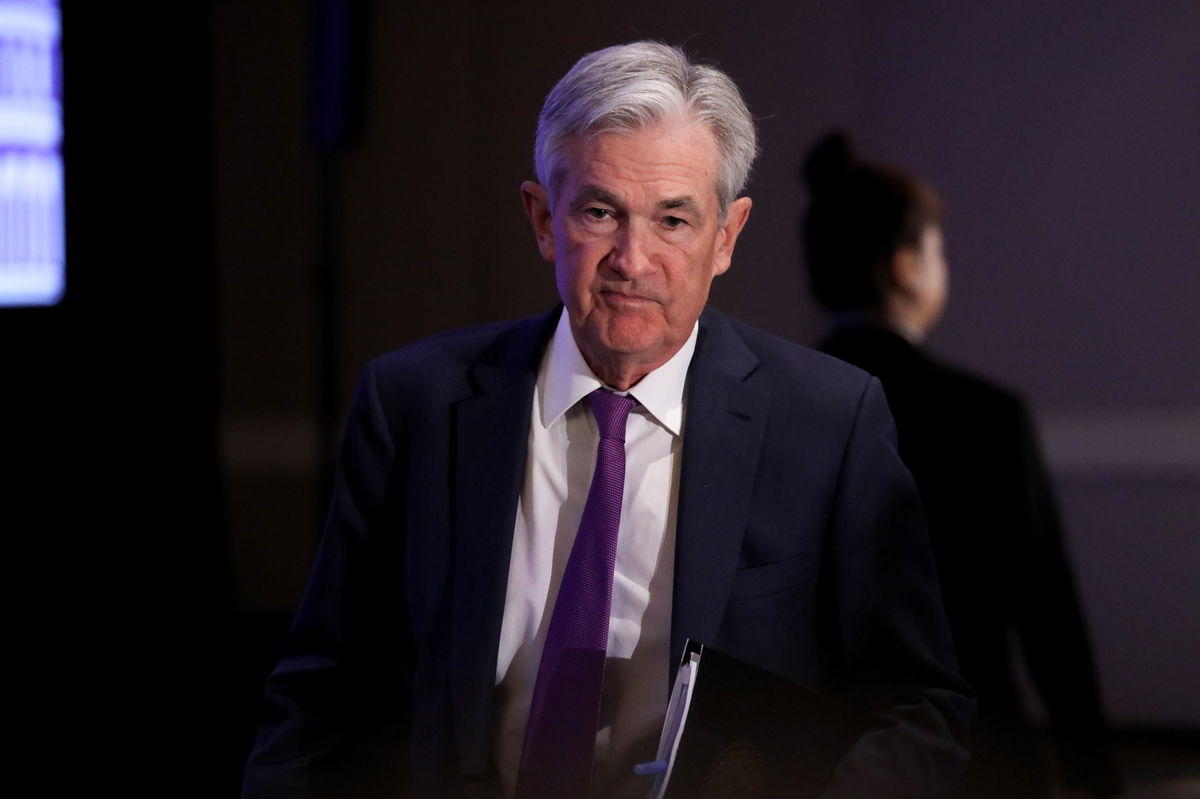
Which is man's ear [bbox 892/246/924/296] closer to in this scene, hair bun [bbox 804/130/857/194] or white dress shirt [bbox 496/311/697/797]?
hair bun [bbox 804/130/857/194]

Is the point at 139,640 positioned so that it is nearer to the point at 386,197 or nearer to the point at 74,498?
the point at 74,498

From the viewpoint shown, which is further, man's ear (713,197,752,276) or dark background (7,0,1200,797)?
dark background (7,0,1200,797)

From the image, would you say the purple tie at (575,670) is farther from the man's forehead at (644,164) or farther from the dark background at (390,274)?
the dark background at (390,274)

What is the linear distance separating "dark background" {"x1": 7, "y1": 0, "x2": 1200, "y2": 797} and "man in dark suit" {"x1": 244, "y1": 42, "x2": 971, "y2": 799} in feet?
2.15

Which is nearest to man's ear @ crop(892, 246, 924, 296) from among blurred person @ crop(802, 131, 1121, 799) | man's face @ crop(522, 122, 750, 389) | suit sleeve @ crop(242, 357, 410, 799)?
blurred person @ crop(802, 131, 1121, 799)

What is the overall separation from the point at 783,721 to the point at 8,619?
2.30 metres

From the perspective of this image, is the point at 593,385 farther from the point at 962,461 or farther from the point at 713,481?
the point at 962,461

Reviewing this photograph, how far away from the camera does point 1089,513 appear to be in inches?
118

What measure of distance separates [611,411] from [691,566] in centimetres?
19

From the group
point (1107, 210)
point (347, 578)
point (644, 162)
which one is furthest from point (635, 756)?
point (1107, 210)

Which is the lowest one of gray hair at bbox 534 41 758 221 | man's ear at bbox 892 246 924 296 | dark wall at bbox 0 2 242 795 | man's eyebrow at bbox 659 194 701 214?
dark wall at bbox 0 2 242 795

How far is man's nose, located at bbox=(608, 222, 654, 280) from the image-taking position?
120cm

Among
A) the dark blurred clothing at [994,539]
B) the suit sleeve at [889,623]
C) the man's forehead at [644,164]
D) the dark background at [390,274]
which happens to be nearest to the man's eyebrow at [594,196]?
the man's forehead at [644,164]

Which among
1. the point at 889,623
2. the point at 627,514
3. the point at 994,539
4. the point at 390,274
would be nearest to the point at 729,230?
the point at 627,514
